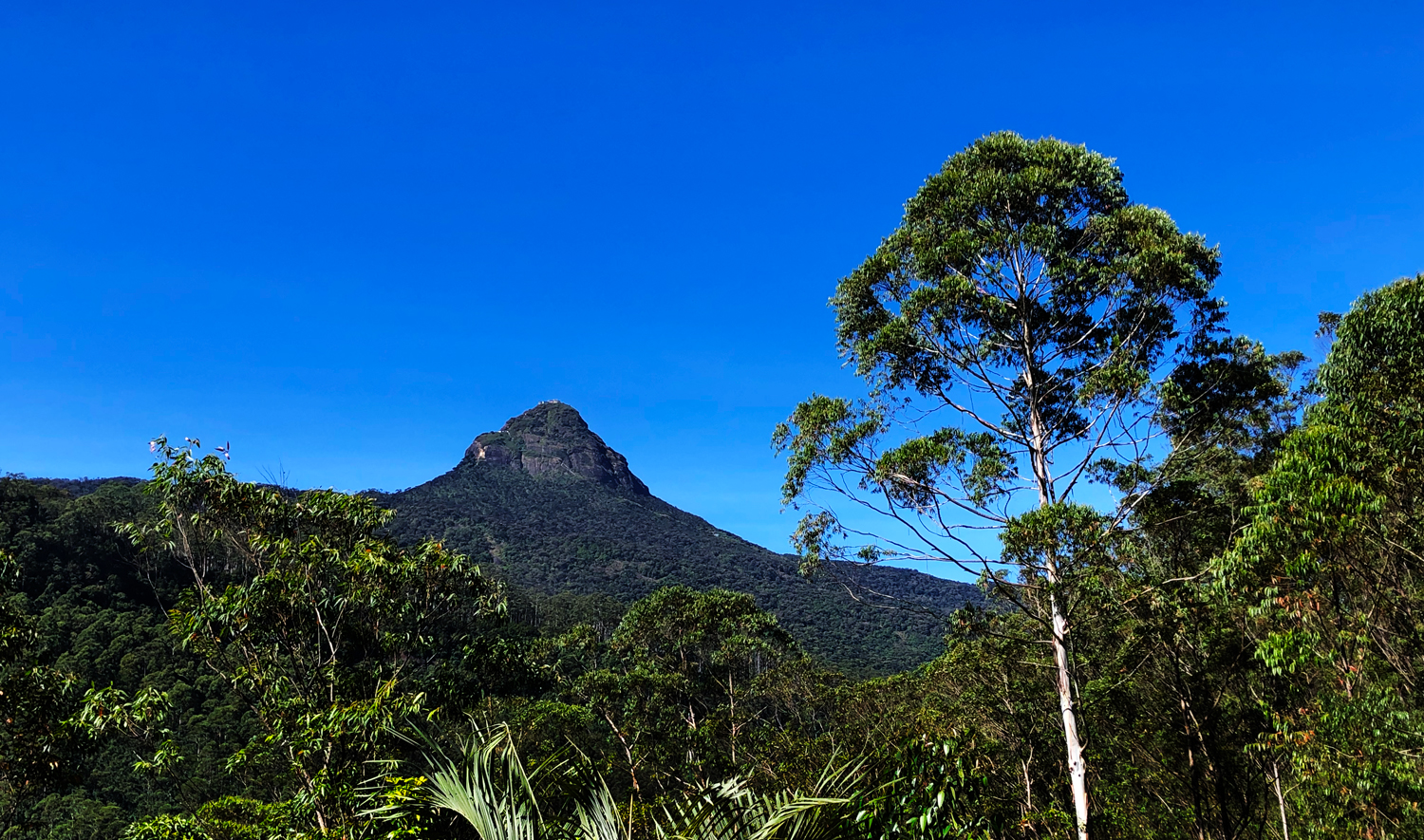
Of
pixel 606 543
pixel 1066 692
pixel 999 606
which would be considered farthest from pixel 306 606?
pixel 606 543

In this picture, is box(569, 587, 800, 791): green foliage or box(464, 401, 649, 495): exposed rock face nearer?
box(569, 587, 800, 791): green foliage

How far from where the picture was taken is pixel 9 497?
165 ft

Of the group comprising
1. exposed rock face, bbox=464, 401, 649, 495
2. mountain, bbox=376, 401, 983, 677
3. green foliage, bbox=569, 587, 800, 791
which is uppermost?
exposed rock face, bbox=464, 401, 649, 495

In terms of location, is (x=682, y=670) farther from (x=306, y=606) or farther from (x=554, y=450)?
(x=554, y=450)

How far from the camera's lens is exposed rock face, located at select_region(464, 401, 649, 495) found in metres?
151

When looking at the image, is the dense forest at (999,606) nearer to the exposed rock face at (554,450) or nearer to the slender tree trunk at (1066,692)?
the slender tree trunk at (1066,692)

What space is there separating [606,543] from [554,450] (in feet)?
149

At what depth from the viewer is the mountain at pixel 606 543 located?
269ft

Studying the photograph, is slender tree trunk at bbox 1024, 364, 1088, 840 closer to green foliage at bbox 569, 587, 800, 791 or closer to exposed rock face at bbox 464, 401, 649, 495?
green foliage at bbox 569, 587, 800, 791

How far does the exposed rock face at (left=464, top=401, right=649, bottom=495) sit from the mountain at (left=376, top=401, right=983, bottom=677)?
11.1 inches

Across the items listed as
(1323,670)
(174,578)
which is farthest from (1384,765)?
(174,578)

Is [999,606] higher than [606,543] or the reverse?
the reverse

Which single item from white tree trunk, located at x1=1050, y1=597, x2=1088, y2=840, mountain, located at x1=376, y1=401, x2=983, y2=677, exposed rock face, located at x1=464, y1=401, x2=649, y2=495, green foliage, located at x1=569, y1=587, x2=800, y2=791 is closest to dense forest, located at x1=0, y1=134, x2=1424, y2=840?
white tree trunk, located at x1=1050, y1=597, x2=1088, y2=840

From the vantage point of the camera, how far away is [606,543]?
114688 millimetres
